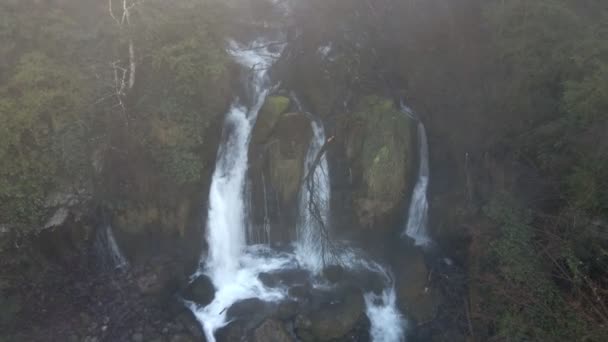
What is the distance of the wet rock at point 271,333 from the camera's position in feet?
33.6

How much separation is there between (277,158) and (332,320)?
191 inches

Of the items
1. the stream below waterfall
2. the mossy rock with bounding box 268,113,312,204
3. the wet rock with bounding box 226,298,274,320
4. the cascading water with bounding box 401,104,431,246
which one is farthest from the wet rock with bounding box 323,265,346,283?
the cascading water with bounding box 401,104,431,246

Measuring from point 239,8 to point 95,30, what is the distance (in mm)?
5973

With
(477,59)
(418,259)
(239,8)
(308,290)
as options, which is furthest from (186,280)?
(477,59)

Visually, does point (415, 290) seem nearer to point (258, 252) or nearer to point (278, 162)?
point (258, 252)

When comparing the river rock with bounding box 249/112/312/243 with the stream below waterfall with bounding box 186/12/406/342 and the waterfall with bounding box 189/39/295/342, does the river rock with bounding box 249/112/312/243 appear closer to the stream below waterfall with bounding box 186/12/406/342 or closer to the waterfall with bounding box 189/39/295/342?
the stream below waterfall with bounding box 186/12/406/342

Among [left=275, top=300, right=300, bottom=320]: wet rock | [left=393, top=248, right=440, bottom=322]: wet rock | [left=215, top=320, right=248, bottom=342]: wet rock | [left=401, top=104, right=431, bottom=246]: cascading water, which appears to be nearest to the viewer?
[left=215, top=320, right=248, bottom=342]: wet rock

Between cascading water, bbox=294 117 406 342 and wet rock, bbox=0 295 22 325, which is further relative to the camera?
cascading water, bbox=294 117 406 342

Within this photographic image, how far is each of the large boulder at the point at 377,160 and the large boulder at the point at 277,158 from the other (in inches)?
58.6

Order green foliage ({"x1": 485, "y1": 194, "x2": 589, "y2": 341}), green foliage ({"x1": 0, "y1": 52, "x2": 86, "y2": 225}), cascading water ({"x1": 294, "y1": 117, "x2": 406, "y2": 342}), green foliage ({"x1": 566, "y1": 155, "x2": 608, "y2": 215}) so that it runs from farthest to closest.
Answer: cascading water ({"x1": 294, "y1": 117, "x2": 406, "y2": 342}), green foliage ({"x1": 0, "y1": 52, "x2": 86, "y2": 225}), green foliage ({"x1": 566, "y1": 155, "x2": 608, "y2": 215}), green foliage ({"x1": 485, "y1": 194, "x2": 589, "y2": 341})

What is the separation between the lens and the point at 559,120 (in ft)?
33.0

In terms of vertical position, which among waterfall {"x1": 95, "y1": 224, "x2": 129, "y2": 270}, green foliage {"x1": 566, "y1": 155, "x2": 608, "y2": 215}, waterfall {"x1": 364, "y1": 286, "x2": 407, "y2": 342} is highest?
green foliage {"x1": 566, "y1": 155, "x2": 608, "y2": 215}

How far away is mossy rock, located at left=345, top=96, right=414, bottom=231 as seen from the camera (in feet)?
40.0

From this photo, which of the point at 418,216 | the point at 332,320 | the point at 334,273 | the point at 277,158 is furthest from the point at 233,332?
the point at 418,216
